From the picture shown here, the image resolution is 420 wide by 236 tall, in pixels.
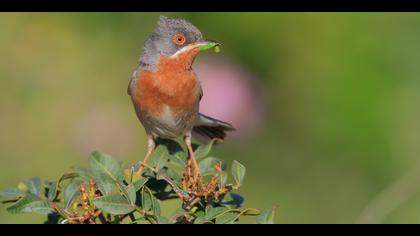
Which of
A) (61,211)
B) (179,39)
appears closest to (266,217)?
(61,211)

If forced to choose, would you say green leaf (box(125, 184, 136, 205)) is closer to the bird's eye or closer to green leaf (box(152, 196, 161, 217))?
green leaf (box(152, 196, 161, 217))

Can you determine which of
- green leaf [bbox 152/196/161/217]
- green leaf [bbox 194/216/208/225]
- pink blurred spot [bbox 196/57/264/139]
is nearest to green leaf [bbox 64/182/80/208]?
green leaf [bbox 152/196/161/217]

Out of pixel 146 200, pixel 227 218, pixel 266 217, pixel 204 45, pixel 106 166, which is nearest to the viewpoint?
pixel 266 217

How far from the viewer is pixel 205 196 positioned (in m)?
2.86

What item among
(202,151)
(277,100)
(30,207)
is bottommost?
(277,100)

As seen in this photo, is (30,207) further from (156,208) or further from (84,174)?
(156,208)

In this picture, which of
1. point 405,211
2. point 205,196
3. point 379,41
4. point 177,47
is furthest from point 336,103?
point 205,196

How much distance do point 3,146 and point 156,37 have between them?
91.1 inches

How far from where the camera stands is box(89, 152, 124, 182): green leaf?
3152 millimetres

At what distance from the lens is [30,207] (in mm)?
2824

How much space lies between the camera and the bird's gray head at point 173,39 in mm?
4535

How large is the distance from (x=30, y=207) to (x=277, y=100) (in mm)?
4219

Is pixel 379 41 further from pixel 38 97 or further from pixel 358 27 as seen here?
pixel 38 97

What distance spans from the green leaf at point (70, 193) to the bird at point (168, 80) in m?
1.66
